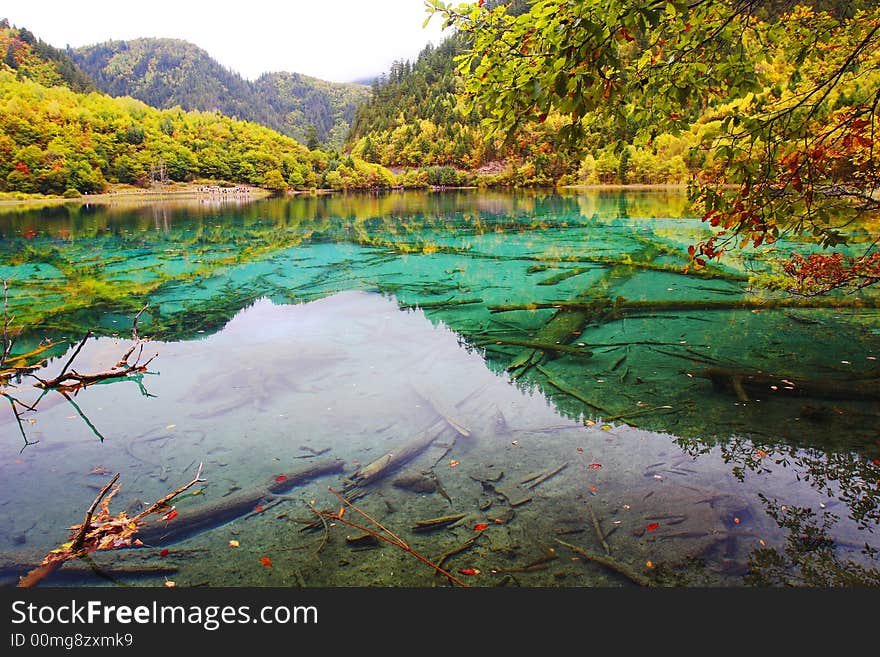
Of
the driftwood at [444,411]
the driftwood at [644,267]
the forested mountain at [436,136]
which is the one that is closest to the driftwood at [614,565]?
the driftwood at [444,411]

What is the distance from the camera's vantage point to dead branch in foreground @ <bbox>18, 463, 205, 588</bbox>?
375cm

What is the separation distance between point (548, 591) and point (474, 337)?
20.4 feet

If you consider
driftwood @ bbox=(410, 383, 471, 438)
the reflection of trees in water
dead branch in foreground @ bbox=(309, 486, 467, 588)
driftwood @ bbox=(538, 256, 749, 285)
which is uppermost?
driftwood @ bbox=(538, 256, 749, 285)

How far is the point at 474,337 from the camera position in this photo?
954cm

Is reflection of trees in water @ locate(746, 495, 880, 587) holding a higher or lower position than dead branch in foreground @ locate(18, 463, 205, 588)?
higher

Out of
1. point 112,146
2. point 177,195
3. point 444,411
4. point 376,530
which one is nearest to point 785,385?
point 444,411

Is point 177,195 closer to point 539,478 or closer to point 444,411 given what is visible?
point 444,411

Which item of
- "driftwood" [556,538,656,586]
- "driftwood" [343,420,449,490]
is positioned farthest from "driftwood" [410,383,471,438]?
"driftwood" [556,538,656,586]

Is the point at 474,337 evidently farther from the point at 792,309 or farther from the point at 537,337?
the point at 792,309

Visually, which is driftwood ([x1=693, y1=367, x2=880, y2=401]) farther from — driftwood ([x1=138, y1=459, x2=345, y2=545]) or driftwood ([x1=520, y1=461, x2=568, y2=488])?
driftwood ([x1=138, y1=459, x2=345, y2=545])

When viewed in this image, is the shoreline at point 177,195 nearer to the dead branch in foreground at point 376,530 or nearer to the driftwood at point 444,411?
the driftwood at point 444,411

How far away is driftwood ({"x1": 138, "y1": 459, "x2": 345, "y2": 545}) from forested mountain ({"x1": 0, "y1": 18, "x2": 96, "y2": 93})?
593 feet

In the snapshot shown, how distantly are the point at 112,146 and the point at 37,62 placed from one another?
68.8 metres

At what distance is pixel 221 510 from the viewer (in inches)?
177
